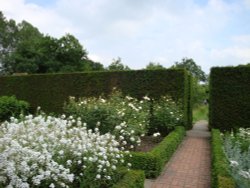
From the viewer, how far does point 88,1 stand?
9023 mm

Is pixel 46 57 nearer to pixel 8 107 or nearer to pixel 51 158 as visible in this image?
pixel 8 107

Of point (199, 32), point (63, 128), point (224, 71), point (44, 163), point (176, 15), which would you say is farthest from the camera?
point (224, 71)

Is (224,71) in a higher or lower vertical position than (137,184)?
higher

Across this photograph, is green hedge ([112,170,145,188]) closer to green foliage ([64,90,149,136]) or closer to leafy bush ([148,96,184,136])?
green foliage ([64,90,149,136])

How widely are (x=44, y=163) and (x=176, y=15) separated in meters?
6.74

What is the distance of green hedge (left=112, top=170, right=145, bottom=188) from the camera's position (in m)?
4.00

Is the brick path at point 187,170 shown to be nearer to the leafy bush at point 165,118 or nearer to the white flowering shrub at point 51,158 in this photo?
the leafy bush at point 165,118

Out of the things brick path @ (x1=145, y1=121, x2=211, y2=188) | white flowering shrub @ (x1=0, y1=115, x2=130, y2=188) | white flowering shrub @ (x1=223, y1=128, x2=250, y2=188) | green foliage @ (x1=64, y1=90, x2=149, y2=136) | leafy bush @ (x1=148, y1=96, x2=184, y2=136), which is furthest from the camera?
leafy bush @ (x1=148, y1=96, x2=184, y2=136)

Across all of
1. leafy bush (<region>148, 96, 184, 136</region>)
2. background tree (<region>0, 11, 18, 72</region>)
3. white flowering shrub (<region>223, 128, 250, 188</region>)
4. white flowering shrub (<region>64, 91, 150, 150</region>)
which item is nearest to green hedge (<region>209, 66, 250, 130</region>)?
leafy bush (<region>148, 96, 184, 136</region>)

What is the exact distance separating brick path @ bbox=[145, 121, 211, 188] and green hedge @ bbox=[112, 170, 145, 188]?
0.97 metres

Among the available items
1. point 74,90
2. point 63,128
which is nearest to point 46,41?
point 74,90

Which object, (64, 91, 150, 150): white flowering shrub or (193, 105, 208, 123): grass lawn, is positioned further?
(193, 105, 208, 123): grass lawn

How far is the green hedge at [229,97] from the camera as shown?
1120 cm

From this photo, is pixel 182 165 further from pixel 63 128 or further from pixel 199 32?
pixel 199 32
